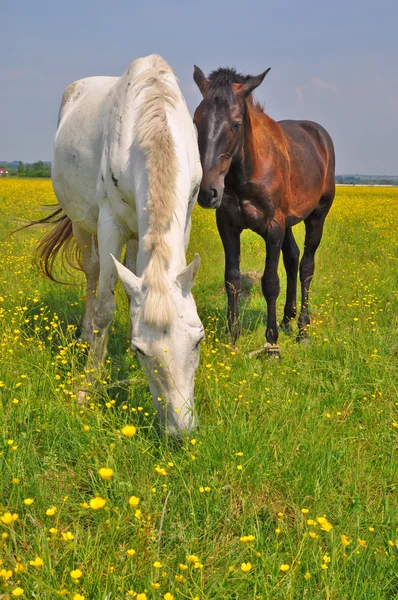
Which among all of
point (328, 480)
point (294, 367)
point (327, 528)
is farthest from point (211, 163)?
point (327, 528)

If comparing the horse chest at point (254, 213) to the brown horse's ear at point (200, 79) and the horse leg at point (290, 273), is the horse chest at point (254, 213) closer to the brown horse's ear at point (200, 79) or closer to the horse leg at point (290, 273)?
the brown horse's ear at point (200, 79)

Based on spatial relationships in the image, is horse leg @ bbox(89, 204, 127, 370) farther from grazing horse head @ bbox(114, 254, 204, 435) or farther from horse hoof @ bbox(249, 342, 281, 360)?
horse hoof @ bbox(249, 342, 281, 360)

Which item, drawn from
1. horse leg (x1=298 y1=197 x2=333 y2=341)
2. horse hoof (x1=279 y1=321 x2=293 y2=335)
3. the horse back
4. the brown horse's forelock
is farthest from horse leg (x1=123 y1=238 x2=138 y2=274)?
horse leg (x1=298 y1=197 x2=333 y2=341)

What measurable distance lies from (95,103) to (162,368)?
2815 millimetres

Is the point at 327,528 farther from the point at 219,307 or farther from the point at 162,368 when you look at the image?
the point at 219,307

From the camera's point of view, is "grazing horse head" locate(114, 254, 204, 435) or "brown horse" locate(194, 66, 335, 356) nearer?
"grazing horse head" locate(114, 254, 204, 435)

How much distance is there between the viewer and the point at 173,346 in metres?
2.54

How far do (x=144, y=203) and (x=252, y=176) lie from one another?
1.82 meters

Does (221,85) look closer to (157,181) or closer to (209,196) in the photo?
(209,196)

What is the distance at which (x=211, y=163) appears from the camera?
3.89m

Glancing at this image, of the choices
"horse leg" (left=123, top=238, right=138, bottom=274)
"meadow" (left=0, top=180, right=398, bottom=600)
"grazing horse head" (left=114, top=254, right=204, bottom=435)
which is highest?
"horse leg" (left=123, top=238, right=138, bottom=274)

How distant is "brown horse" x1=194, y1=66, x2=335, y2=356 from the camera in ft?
13.1

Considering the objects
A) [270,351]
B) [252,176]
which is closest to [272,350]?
[270,351]

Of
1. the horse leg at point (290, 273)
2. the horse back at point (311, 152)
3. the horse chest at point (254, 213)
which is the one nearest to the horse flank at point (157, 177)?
the horse chest at point (254, 213)
